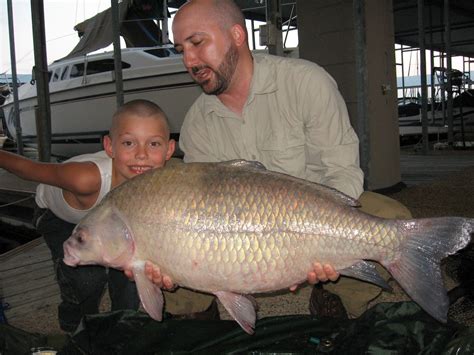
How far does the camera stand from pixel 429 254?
1.90 m

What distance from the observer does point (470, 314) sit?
2793 millimetres

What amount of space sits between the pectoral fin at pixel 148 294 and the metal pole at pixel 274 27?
4466 millimetres

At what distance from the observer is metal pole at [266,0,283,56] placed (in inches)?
240

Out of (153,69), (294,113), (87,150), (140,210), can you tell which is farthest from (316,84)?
(87,150)

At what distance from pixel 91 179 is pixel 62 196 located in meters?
0.33

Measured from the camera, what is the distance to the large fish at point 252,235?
1908 mm

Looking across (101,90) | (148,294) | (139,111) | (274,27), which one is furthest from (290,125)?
(101,90)

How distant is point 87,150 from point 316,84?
984cm

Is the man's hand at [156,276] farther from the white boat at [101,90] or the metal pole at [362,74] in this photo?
the white boat at [101,90]

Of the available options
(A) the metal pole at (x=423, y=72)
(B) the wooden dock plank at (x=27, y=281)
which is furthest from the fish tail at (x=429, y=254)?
(A) the metal pole at (x=423, y=72)

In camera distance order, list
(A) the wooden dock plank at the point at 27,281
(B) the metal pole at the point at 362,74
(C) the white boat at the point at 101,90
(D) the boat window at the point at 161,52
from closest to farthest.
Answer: (A) the wooden dock plank at the point at 27,281 < (B) the metal pole at the point at 362,74 < (C) the white boat at the point at 101,90 < (D) the boat window at the point at 161,52

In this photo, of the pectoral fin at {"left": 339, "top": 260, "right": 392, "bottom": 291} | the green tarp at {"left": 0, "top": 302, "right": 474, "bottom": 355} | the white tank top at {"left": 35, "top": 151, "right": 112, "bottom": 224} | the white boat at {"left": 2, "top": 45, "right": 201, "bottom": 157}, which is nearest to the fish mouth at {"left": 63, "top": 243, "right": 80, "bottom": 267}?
the green tarp at {"left": 0, "top": 302, "right": 474, "bottom": 355}

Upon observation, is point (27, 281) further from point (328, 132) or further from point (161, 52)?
point (161, 52)

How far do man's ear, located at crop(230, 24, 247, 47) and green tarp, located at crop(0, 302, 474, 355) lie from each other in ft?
4.36
